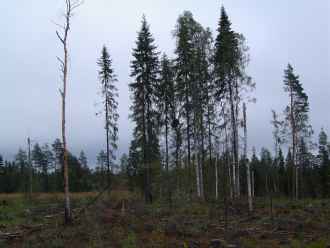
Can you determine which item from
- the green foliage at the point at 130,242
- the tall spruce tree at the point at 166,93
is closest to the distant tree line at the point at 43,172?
the tall spruce tree at the point at 166,93

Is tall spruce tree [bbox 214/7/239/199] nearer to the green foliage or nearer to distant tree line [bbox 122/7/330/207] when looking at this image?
distant tree line [bbox 122/7/330/207]

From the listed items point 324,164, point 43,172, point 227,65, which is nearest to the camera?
point 227,65

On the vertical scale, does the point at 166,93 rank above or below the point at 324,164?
above

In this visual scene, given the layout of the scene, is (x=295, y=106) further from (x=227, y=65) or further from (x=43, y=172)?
(x=43, y=172)

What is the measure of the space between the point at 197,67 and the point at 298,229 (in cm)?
1499

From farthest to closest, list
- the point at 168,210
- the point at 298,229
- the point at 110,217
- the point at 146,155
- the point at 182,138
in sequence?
the point at 182,138, the point at 146,155, the point at 168,210, the point at 110,217, the point at 298,229

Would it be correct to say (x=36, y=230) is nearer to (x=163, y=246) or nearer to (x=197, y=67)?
(x=163, y=246)

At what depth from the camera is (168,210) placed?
1898cm

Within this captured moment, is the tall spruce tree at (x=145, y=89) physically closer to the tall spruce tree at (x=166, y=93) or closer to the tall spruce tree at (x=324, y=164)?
the tall spruce tree at (x=166, y=93)

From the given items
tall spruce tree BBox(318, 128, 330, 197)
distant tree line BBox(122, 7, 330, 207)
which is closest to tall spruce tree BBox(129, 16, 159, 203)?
distant tree line BBox(122, 7, 330, 207)

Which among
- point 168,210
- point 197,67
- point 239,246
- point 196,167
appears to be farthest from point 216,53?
point 239,246

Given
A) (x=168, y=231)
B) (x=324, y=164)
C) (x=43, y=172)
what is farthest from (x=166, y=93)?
(x=43, y=172)

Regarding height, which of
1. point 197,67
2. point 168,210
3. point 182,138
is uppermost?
point 197,67

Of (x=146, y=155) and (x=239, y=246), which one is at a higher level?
(x=146, y=155)
